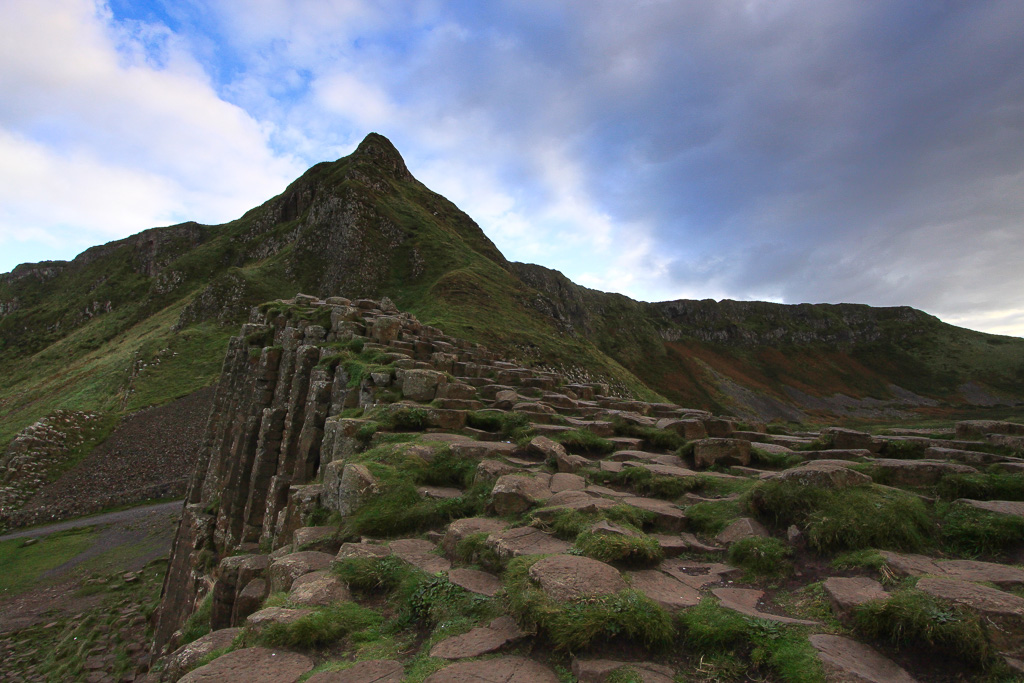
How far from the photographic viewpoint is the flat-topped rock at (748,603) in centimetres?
438

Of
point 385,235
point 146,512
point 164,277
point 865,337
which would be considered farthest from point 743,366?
point 164,277

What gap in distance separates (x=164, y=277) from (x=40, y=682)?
89.7 m

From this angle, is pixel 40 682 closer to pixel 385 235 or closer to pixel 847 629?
pixel 847 629

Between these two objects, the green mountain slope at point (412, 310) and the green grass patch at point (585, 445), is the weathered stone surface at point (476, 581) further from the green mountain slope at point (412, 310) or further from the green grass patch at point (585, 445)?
the green mountain slope at point (412, 310)

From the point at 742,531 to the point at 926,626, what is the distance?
2.60 meters

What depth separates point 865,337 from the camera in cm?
14012

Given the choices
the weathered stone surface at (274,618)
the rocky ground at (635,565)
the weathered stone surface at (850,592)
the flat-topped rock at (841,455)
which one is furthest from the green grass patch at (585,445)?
the weathered stone surface at (274,618)

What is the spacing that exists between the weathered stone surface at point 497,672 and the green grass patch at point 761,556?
279 centimetres

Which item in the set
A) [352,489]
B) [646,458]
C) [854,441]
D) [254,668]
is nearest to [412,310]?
[646,458]

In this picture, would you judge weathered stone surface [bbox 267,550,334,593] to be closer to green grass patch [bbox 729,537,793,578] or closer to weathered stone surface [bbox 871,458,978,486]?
green grass patch [bbox 729,537,793,578]

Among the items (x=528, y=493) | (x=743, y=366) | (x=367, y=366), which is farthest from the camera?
(x=743, y=366)

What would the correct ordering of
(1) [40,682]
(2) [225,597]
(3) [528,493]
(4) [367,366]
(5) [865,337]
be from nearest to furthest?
(3) [528,493], (2) [225,597], (4) [367,366], (1) [40,682], (5) [865,337]

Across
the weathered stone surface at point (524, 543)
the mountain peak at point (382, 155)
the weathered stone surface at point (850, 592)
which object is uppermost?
the mountain peak at point (382, 155)

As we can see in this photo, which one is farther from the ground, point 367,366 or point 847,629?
point 367,366
